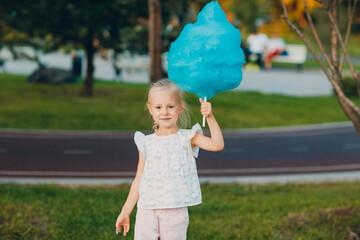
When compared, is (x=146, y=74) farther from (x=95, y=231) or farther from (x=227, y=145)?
(x=95, y=231)

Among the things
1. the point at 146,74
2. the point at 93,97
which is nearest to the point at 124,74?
the point at 146,74

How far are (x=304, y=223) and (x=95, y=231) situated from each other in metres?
2.31

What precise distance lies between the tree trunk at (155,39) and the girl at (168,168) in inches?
445

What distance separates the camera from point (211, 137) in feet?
12.4

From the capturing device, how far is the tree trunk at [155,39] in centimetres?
1508

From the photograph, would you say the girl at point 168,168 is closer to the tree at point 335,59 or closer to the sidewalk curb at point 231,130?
the tree at point 335,59

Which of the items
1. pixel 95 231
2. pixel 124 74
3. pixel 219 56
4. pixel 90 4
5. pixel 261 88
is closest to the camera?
pixel 219 56

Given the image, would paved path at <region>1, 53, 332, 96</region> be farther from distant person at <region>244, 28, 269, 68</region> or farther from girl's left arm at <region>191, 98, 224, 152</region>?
girl's left arm at <region>191, 98, 224, 152</region>

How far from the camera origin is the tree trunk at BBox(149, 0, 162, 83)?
49.5 feet

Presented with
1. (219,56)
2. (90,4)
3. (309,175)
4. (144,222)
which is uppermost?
(90,4)

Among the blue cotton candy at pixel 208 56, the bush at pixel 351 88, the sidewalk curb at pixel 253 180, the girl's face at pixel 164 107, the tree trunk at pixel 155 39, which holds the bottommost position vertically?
the sidewalk curb at pixel 253 180

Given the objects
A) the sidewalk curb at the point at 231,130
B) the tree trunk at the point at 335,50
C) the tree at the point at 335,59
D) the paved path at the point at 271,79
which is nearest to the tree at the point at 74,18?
the sidewalk curb at the point at 231,130

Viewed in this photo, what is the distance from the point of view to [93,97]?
19.2 metres

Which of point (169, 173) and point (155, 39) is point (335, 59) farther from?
point (155, 39)
